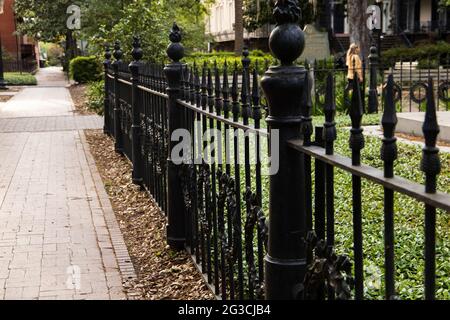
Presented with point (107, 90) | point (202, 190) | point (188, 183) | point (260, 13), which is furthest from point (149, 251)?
point (260, 13)

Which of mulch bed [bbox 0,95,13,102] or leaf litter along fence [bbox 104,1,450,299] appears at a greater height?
leaf litter along fence [bbox 104,1,450,299]

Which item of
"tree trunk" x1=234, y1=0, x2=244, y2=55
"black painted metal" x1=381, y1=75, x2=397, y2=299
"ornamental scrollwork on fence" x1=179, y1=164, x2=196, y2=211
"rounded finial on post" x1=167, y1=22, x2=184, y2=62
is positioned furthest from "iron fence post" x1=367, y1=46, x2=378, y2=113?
"tree trunk" x1=234, y1=0, x2=244, y2=55

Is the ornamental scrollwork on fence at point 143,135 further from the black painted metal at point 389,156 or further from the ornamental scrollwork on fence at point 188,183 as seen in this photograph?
the black painted metal at point 389,156

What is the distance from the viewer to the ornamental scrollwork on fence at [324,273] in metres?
2.39

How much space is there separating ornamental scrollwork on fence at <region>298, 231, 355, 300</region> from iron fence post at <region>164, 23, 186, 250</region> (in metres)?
2.83

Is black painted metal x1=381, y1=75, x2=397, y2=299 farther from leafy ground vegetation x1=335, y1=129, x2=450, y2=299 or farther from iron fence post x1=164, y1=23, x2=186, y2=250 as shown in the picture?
iron fence post x1=164, y1=23, x2=186, y2=250

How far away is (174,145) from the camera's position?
5520 mm

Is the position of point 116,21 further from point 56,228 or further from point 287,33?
point 287,33

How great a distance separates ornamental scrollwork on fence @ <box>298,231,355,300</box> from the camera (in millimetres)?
2387

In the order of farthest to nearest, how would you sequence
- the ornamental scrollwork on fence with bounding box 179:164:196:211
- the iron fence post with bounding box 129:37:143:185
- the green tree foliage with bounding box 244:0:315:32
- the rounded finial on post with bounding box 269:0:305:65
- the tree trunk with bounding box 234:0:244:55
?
1. the green tree foliage with bounding box 244:0:315:32
2. the tree trunk with bounding box 234:0:244:55
3. the iron fence post with bounding box 129:37:143:185
4. the ornamental scrollwork on fence with bounding box 179:164:196:211
5. the rounded finial on post with bounding box 269:0:305:65

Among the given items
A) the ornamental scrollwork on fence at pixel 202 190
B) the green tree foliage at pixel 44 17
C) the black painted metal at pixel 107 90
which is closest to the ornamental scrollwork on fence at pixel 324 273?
the ornamental scrollwork on fence at pixel 202 190

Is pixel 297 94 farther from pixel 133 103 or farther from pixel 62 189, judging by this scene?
pixel 62 189

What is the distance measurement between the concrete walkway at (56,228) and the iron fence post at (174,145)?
1.49ft
